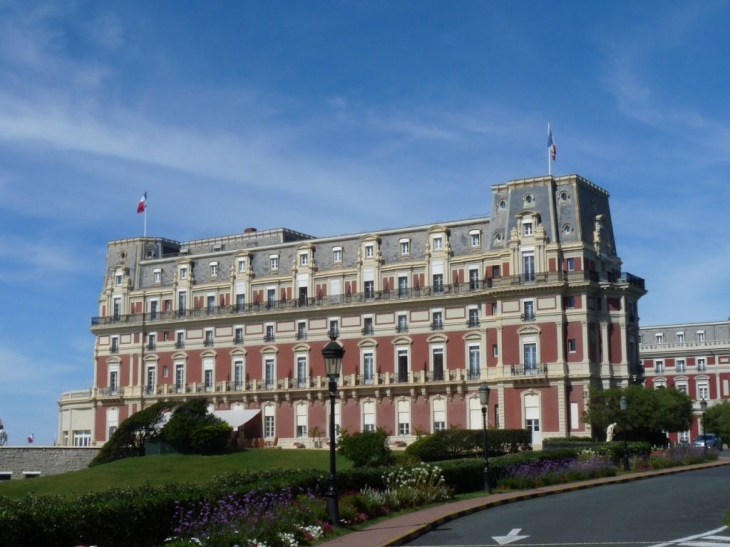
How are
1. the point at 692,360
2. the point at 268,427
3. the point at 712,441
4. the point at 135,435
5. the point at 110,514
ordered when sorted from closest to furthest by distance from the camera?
the point at 110,514 → the point at 135,435 → the point at 268,427 → the point at 712,441 → the point at 692,360

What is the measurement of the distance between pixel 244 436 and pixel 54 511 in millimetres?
60191

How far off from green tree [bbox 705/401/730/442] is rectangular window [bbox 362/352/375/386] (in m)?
34.4

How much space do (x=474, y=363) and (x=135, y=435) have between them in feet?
80.2

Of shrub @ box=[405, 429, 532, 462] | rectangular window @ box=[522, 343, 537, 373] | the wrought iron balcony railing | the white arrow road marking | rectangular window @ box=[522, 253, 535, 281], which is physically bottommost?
the white arrow road marking

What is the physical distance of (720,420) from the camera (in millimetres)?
88750

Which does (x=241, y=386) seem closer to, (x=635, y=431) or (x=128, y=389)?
(x=128, y=389)

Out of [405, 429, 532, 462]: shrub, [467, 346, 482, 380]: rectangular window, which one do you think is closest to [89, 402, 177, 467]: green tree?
[467, 346, 482, 380]: rectangular window

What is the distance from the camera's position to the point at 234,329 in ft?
267

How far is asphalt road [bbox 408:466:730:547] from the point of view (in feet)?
68.4

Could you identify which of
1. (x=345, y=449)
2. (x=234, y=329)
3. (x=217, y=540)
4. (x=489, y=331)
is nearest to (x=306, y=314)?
(x=234, y=329)

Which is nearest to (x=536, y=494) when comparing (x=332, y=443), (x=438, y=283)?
(x=332, y=443)

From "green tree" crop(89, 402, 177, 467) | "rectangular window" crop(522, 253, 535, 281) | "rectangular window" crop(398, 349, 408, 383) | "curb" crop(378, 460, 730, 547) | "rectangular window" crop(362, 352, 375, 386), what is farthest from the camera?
"rectangular window" crop(362, 352, 375, 386)

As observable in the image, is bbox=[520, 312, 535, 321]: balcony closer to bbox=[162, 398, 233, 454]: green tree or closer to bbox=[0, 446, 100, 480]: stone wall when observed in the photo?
bbox=[162, 398, 233, 454]: green tree

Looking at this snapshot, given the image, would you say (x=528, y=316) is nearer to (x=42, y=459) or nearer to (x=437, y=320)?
(x=437, y=320)
